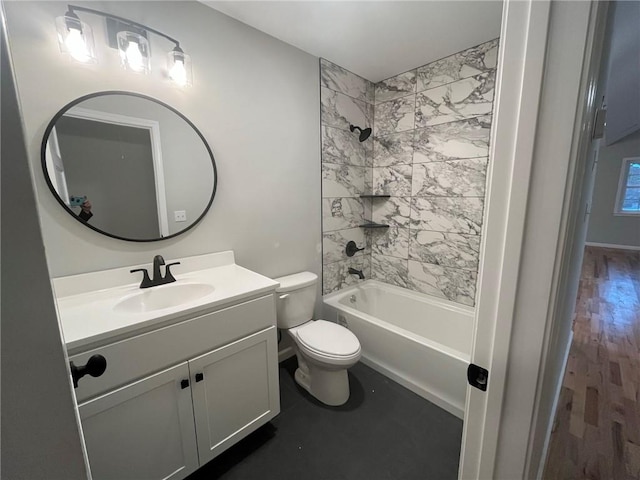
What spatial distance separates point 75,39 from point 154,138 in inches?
18.3

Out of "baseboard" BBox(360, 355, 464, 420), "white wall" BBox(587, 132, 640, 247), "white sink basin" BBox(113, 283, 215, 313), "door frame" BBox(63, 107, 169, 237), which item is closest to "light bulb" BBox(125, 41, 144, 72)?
"door frame" BBox(63, 107, 169, 237)

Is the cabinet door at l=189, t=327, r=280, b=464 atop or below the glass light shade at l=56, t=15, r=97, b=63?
below

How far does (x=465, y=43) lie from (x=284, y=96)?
1368mm

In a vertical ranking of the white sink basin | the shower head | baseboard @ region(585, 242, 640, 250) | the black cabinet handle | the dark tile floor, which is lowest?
the dark tile floor

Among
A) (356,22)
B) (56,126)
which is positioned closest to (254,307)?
(56,126)

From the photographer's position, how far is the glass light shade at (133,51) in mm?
1277

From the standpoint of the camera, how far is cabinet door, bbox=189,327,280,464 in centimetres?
120

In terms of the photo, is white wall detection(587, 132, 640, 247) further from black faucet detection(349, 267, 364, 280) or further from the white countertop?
the white countertop

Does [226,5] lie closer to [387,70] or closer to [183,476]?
[387,70]

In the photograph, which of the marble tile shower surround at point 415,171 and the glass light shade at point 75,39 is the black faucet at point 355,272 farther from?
the glass light shade at point 75,39

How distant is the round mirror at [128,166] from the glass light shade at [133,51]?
0.45 feet

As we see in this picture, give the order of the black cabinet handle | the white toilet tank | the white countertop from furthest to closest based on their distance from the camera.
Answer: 1. the white toilet tank
2. the white countertop
3. the black cabinet handle

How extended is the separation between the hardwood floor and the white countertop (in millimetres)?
1791

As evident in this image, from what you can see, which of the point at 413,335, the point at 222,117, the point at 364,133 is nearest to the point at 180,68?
the point at 222,117
